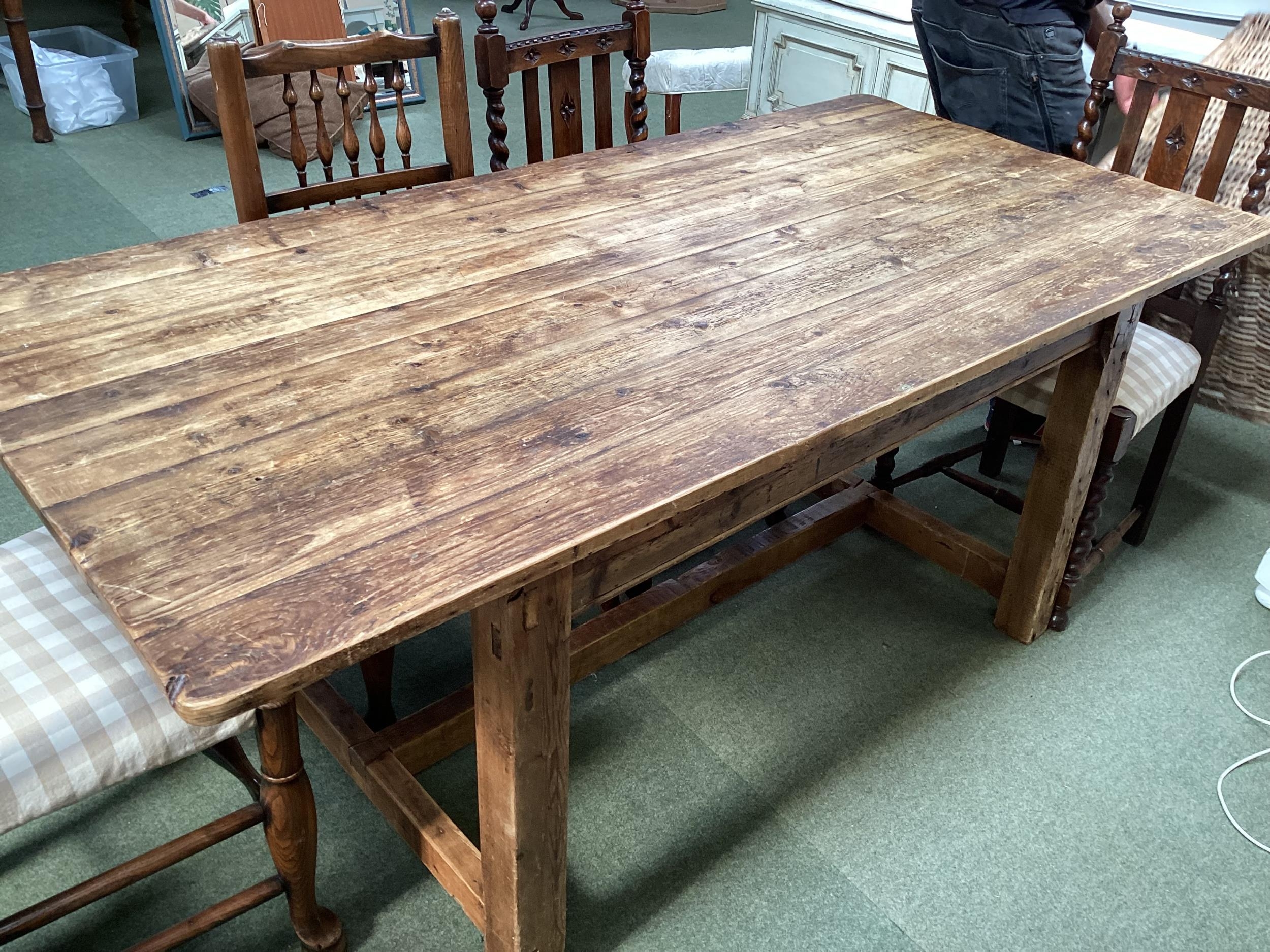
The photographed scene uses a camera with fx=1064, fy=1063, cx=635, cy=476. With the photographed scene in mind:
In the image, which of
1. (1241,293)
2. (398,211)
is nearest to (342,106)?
(398,211)

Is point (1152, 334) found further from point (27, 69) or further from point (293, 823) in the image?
point (27, 69)

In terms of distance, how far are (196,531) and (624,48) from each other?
1433 millimetres

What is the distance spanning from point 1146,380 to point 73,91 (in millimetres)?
3940

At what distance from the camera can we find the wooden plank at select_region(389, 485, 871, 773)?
1.62 metres

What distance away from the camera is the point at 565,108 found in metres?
2.00

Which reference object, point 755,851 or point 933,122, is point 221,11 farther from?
point 755,851

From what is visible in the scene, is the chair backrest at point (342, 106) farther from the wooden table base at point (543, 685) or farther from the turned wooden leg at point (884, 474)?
the turned wooden leg at point (884, 474)

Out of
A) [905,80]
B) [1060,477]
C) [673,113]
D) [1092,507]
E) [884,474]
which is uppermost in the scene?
[673,113]

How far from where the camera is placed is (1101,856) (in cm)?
163

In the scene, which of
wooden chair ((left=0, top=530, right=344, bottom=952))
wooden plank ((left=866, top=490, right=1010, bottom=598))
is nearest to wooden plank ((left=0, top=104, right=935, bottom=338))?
wooden chair ((left=0, top=530, right=344, bottom=952))

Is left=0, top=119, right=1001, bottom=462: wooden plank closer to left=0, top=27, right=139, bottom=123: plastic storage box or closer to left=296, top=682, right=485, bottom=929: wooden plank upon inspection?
left=296, top=682, right=485, bottom=929: wooden plank

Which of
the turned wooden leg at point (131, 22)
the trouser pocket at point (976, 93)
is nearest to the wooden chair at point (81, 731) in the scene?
the trouser pocket at point (976, 93)

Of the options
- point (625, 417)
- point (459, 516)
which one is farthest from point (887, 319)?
point (459, 516)

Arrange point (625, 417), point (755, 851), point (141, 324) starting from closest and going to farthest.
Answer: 1. point (625, 417)
2. point (141, 324)
3. point (755, 851)
